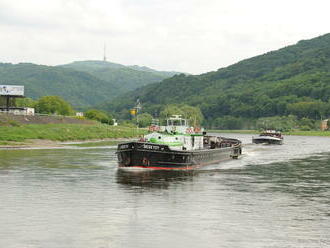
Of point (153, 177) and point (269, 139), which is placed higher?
point (269, 139)

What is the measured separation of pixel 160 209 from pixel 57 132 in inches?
4252

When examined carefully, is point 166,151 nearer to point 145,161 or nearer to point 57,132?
point 145,161

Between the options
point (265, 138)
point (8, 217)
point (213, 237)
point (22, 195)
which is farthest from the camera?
point (265, 138)

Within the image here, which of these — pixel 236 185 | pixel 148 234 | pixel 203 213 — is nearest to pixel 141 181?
pixel 236 185

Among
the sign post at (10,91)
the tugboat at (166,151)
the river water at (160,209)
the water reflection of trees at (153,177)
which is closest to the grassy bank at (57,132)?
the sign post at (10,91)

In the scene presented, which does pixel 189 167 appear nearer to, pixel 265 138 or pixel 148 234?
pixel 148 234

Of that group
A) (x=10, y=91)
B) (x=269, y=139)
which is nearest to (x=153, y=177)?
(x=269, y=139)

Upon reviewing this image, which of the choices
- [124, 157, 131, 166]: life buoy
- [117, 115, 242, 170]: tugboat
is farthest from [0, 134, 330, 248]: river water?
[117, 115, 242, 170]: tugboat

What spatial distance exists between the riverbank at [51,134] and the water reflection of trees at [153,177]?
1871 inches

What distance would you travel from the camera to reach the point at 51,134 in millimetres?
134875

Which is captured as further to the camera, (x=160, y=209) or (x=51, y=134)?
(x=51, y=134)

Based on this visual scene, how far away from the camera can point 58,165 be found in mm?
68875

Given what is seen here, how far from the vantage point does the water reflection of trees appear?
5056 centimetres

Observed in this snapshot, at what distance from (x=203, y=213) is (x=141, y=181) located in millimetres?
18008
